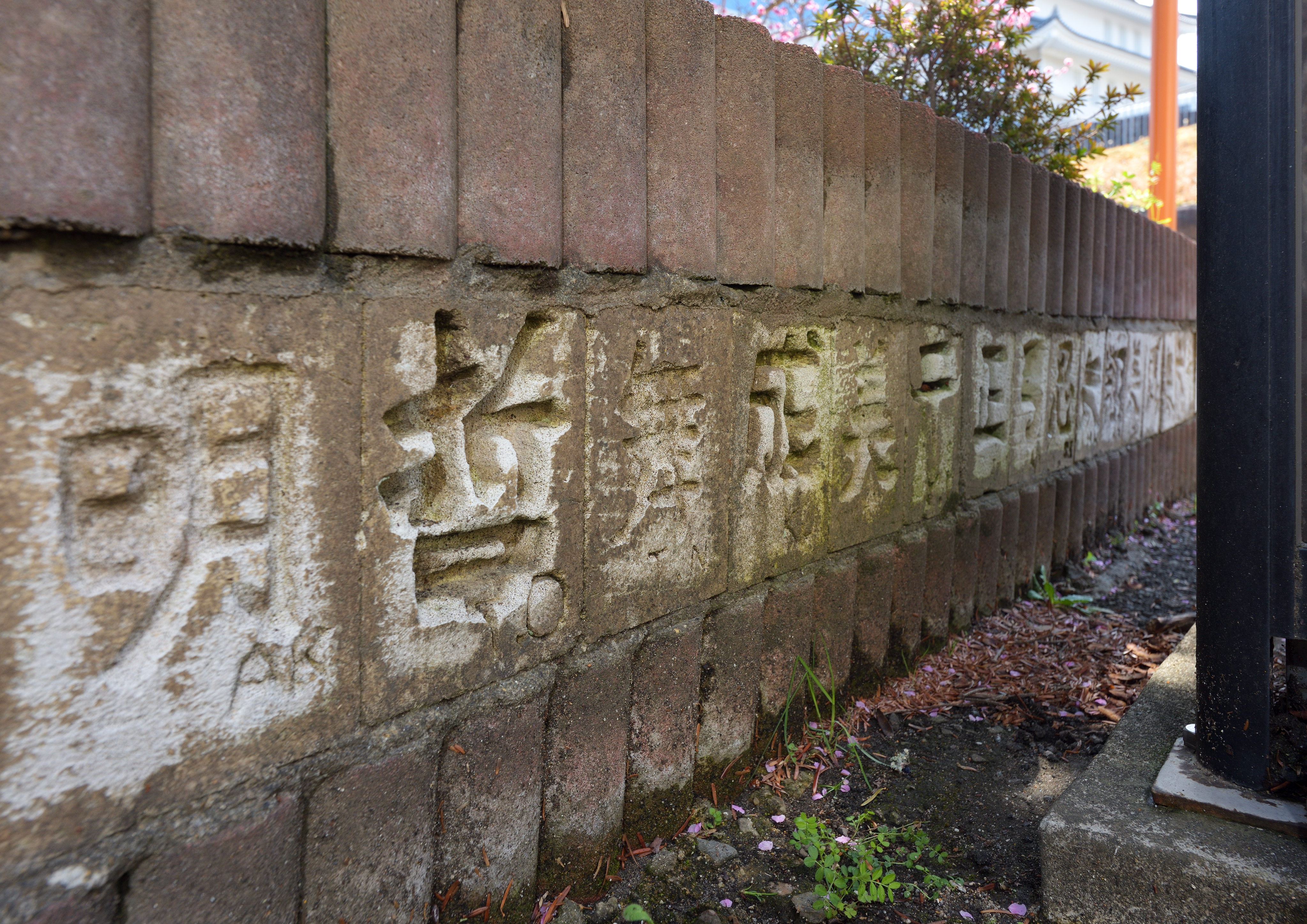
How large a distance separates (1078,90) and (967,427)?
287 cm

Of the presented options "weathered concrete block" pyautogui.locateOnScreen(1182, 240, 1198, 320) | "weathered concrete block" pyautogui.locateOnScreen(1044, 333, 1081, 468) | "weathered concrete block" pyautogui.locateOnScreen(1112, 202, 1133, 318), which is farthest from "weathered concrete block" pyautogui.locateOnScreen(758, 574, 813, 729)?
"weathered concrete block" pyautogui.locateOnScreen(1182, 240, 1198, 320)

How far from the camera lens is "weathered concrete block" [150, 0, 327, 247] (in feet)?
3.14

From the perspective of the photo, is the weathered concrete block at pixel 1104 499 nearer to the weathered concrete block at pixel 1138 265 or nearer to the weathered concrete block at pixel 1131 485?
the weathered concrete block at pixel 1131 485

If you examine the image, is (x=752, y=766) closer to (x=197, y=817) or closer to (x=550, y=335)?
(x=550, y=335)

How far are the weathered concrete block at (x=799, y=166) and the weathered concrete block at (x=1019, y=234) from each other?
1.42m

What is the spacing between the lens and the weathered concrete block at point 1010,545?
326 centimetres

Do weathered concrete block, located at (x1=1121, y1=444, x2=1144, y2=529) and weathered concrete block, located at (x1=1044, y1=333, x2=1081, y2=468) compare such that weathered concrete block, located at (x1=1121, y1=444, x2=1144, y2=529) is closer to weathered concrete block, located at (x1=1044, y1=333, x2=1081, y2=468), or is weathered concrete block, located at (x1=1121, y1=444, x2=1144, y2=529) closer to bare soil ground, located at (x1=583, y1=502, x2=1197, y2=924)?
weathered concrete block, located at (x1=1044, y1=333, x2=1081, y2=468)

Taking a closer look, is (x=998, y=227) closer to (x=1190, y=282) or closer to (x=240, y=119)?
(x=240, y=119)

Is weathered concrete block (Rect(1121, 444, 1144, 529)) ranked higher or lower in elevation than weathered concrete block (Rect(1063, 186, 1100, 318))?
lower

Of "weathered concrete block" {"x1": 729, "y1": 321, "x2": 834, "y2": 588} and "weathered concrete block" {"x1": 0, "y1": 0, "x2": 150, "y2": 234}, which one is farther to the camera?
"weathered concrete block" {"x1": 729, "y1": 321, "x2": 834, "y2": 588}

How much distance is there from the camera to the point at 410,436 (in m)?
1.25

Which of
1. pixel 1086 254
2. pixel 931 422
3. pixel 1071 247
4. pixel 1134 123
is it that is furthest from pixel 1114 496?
pixel 1134 123

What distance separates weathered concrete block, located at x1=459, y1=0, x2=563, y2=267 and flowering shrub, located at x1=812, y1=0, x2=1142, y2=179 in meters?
3.67

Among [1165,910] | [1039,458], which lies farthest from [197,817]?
[1039,458]
